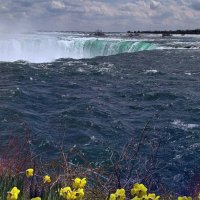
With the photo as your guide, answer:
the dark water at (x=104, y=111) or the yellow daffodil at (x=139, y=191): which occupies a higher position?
the yellow daffodil at (x=139, y=191)

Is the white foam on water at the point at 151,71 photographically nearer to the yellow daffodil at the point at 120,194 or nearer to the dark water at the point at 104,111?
the dark water at the point at 104,111

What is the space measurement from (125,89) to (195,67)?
44.5 feet

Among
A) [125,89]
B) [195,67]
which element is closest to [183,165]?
[125,89]

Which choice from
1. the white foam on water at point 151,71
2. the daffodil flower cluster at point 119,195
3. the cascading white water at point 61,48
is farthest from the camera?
the cascading white water at point 61,48

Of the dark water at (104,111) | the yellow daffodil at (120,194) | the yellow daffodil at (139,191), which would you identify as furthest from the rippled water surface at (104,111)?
the yellow daffodil at (120,194)

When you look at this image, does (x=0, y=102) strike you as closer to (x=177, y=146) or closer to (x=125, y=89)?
(x=125, y=89)

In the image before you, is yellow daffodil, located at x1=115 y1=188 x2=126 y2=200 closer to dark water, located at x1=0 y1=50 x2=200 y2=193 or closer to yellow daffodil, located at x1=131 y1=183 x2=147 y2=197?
yellow daffodil, located at x1=131 y1=183 x2=147 y2=197

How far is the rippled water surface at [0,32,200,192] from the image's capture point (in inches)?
513

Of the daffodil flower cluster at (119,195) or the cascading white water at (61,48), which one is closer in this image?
the daffodil flower cluster at (119,195)

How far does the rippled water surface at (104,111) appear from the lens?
13.0 m

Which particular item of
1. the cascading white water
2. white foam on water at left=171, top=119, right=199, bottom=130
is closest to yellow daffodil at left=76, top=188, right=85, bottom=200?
white foam on water at left=171, top=119, right=199, bottom=130

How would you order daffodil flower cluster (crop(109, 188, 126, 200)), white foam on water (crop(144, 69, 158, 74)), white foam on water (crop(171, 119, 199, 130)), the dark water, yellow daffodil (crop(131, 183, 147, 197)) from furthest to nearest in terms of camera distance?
white foam on water (crop(144, 69, 158, 74))
white foam on water (crop(171, 119, 199, 130))
the dark water
yellow daffodil (crop(131, 183, 147, 197))
daffodil flower cluster (crop(109, 188, 126, 200))

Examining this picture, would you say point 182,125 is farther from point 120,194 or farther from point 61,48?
point 61,48

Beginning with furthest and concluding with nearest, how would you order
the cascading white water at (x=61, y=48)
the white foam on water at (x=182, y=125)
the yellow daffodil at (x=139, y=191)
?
the cascading white water at (x=61, y=48) < the white foam on water at (x=182, y=125) < the yellow daffodil at (x=139, y=191)
